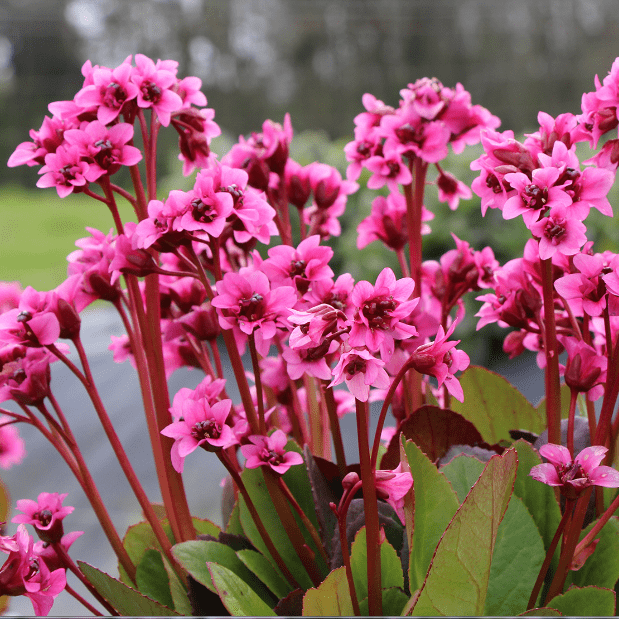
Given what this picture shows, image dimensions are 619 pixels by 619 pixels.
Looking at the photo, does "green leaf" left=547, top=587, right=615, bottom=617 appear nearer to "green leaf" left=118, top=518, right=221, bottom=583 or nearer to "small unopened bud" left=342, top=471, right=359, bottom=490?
"small unopened bud" left=342, top=471, right=359, bottom=490

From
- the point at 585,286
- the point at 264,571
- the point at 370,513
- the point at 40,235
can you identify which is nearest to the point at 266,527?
the point at 264,571

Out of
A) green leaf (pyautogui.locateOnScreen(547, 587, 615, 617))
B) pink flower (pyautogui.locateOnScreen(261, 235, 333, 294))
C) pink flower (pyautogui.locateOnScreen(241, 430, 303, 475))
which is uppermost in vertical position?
pink flower (pyautogui.locateOnScreen(261, 235, 333, 294))

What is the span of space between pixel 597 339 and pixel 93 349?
8.59ft

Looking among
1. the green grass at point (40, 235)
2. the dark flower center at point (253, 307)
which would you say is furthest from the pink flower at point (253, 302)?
the green grass at point (40, 235)

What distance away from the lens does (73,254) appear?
0.38 metres

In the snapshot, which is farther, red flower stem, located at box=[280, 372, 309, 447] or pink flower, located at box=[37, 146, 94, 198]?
red flower stem, located at box=[280, 372, 309, 447]

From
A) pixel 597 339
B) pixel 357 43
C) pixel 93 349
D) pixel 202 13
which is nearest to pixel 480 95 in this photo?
pixel 357 43

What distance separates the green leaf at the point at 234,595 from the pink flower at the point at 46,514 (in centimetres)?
11

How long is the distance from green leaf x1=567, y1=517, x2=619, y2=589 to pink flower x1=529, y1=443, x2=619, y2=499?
2.8 inches

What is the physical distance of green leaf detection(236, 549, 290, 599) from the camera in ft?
1.14

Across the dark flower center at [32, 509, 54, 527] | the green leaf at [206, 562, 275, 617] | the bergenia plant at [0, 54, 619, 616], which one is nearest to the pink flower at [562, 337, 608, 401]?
the bergenia plant at [0, 54, 619, 616]

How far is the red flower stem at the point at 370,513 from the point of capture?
0.83ft

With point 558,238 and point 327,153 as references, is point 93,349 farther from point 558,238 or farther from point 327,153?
point 558,238

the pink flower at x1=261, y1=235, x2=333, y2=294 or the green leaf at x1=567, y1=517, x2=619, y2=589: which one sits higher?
the pink flower at x1=261, y1=235, x2=333, y2=294
